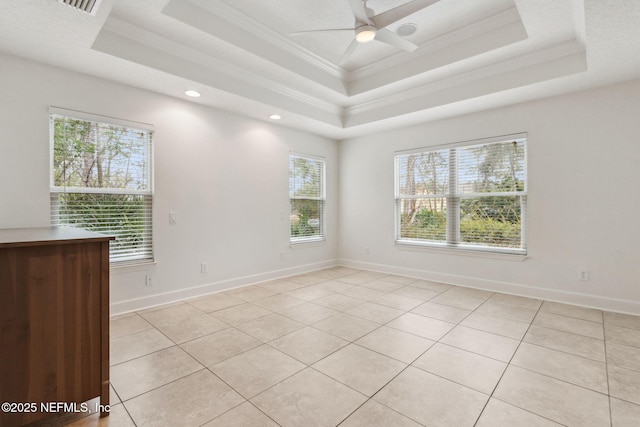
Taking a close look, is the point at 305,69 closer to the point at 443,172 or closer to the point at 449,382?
the point at 443,172

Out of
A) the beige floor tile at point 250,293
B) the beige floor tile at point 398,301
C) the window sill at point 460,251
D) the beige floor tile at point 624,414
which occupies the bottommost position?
the beige floor tile at point 624,414

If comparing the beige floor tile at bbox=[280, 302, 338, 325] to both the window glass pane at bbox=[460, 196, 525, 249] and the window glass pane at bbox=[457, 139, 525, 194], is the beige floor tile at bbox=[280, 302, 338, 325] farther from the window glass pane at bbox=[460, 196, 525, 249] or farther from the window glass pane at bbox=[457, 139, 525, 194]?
the window glass pane at bbox=[457, 139, 525, 194]

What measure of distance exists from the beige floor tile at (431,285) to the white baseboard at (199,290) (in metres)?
1.88

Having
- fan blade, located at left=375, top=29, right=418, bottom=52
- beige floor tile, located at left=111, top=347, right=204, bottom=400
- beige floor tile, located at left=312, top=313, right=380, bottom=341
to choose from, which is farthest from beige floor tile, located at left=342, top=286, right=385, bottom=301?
fan blade, located at left=375, top=29, right=418, bottom=52

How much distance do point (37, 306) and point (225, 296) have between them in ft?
8.18

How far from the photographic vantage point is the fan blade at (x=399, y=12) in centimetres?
228

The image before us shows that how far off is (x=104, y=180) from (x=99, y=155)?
268mm

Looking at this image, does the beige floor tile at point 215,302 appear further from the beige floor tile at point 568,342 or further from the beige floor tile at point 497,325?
the beige floor tile at point 568,342

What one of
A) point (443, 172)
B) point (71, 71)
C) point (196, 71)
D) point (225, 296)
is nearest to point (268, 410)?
point (225, 296)

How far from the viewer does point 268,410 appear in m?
1.72

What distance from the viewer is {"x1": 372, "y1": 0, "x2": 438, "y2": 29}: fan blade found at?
2.28m

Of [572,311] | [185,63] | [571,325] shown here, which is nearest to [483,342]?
[571,325]

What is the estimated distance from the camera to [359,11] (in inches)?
94.5

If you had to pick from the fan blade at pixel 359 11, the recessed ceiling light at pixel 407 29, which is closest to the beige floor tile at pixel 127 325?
the fan blade at pixel 359 11
